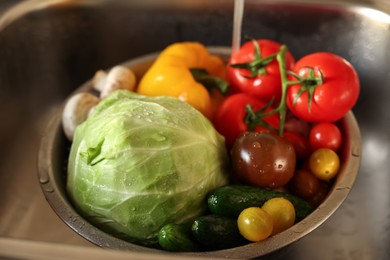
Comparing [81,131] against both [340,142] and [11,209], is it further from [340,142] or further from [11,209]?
[340,142]

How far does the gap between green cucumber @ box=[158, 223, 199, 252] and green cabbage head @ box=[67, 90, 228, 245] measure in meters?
0.03

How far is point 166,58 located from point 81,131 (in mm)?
246

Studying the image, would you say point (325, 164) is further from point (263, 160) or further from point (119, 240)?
point (119, 240)

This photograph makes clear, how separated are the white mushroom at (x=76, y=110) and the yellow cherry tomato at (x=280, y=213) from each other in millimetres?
384

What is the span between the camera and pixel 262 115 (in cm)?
90

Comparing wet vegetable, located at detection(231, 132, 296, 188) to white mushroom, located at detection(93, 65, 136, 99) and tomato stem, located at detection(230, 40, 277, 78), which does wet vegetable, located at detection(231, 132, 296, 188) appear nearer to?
tomato stem, located at detection(230, 40, 277, 78)

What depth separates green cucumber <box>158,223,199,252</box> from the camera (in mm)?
708

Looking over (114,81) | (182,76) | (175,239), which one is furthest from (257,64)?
(175,239)

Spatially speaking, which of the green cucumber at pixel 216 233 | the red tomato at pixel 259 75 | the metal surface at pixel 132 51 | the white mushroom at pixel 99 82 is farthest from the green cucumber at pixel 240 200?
the white mushroom at pixel 99 82

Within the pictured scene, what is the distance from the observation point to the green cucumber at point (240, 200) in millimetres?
753

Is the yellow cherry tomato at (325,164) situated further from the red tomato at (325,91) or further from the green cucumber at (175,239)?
the green cucumber at (175,239)

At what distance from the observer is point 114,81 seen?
3.25ft

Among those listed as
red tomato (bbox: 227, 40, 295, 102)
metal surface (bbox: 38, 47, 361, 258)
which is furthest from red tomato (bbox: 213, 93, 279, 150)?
metal surface (bbox: 38, 47, 361, 258)

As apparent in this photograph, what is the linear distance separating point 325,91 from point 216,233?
0.31m
